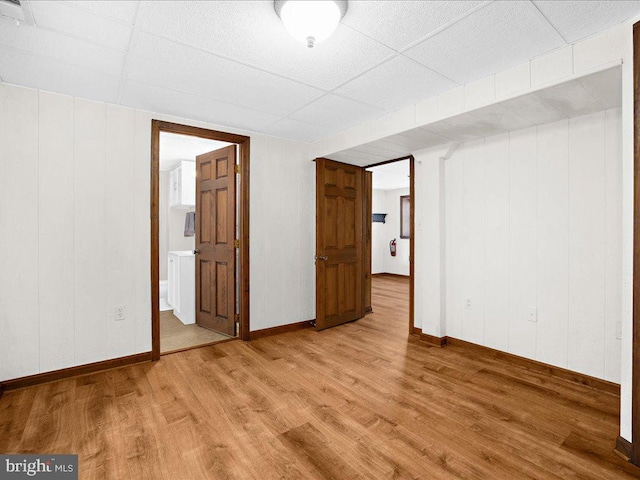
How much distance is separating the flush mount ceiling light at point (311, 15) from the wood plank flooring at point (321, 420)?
2.26 metres

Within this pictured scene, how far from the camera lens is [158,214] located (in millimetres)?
3074

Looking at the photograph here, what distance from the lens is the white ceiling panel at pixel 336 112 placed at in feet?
9.62

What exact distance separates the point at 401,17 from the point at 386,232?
7796 mm

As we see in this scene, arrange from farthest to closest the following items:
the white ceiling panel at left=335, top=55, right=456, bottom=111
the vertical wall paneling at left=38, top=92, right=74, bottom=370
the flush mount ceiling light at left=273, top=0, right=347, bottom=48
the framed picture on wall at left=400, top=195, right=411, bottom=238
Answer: the framed picture on wall at left=400, top=195, right=411, bottom=238 → the vertical wall paneling at left=38, top=92, right=74, bottom=370 → the white ceiling panel at left=335, top=55, right=456, bottom=111 → the flush mount ceiling light at left=273, top=0, right=347, bottom=48

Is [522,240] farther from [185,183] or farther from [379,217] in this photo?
[379,217]

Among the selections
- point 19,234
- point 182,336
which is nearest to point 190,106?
point 19,234

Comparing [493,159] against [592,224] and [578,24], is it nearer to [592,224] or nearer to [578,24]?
[592,224]

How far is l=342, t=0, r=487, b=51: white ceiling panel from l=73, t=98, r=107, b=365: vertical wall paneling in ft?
7.77

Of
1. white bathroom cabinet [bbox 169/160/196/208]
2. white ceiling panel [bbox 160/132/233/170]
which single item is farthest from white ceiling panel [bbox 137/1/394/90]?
white bathroom cabinet [bbox 169/160/196/208]

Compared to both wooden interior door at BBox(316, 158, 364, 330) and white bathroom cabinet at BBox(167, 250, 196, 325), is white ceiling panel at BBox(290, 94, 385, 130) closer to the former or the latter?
wooden interior door at BBox(316, 158, 364, 330)

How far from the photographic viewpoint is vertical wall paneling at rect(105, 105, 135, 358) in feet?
9.66

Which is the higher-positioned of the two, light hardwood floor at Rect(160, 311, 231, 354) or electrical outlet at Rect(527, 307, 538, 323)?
electrical outlet at Rect(527, 307, 538, 323)

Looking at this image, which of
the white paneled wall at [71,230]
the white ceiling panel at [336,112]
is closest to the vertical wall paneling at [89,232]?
the white paneled wall at [71,230]

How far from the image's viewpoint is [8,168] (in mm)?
2533
